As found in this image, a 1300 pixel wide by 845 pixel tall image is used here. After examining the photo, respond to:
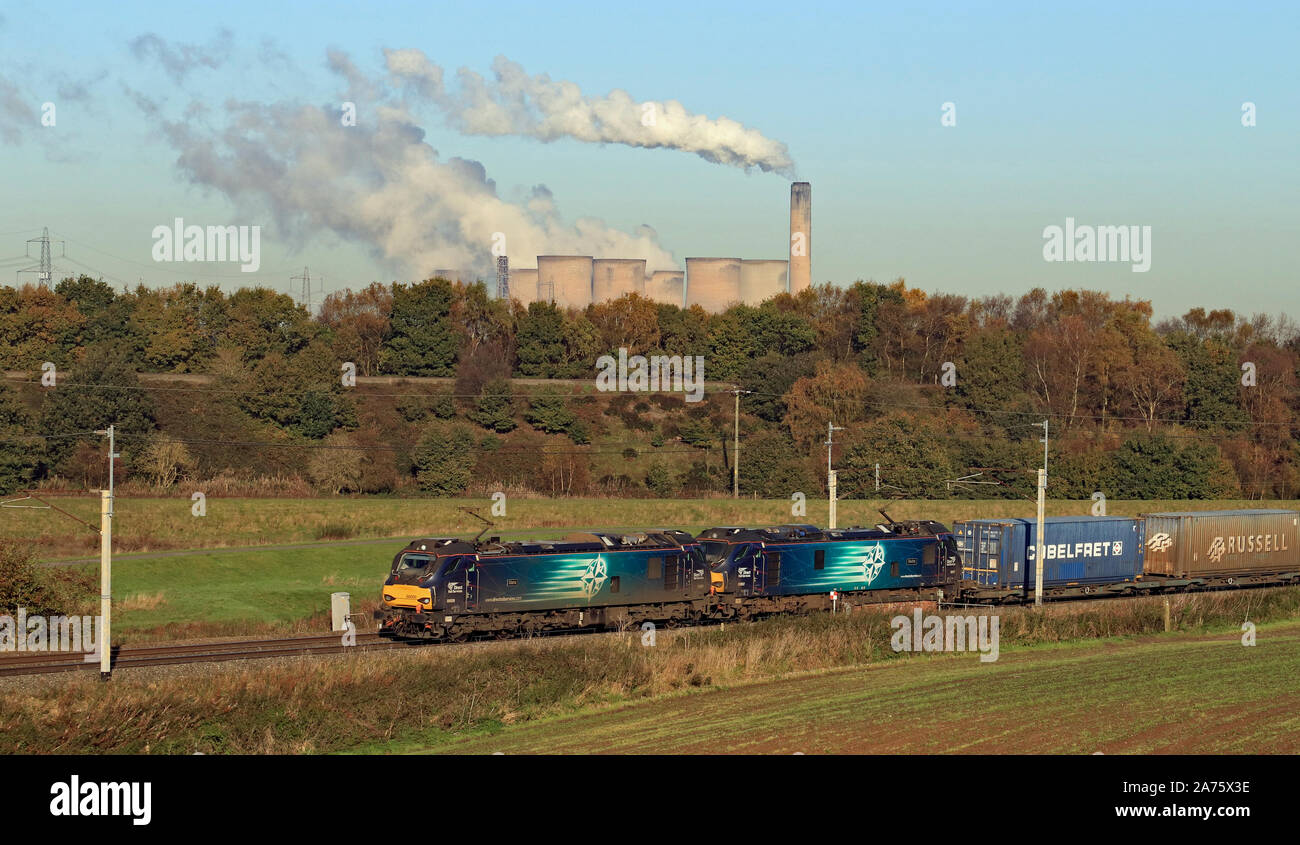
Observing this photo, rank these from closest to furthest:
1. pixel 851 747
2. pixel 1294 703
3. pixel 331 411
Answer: pixel 851 747 < pixel 1294 703 < pixel 331 411

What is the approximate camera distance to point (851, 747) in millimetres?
22906

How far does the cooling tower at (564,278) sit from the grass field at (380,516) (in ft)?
269

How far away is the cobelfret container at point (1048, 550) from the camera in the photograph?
51188 mm

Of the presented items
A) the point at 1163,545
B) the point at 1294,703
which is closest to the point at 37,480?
the point at 1163,545

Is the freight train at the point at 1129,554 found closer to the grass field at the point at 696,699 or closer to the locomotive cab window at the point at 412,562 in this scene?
the grass field at the point at 696,699

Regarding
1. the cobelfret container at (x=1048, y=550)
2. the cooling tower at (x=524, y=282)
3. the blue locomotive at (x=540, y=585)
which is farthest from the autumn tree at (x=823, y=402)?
the cooling tower at (x=524, y=282)

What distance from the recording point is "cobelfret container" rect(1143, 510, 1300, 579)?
178ft

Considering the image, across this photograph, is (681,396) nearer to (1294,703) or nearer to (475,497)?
(475,497)

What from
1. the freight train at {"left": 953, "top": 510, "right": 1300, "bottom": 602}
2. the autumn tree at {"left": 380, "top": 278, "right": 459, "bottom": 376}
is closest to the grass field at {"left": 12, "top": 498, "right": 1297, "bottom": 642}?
the freight train at {"left": 953, "top": 510, "right": 1300, "bottom": 602}

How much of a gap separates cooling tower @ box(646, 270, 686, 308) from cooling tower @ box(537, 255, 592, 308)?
10.5m

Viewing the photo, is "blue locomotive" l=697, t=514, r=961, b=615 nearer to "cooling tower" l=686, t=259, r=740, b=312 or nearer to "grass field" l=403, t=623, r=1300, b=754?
"grass field" l=403, t=623, r=1300, b=754

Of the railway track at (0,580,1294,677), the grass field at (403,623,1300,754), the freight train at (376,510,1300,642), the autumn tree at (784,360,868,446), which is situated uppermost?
the autumn tree at (784,360,868,446)

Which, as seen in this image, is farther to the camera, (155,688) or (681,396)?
(681,396)
